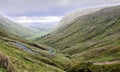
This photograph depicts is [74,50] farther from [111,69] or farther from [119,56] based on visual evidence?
[111,69]

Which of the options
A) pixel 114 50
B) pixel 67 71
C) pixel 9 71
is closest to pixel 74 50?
pixel 114 50

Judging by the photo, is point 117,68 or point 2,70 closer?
point 2,70

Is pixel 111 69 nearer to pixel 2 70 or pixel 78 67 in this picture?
pixel 78 67

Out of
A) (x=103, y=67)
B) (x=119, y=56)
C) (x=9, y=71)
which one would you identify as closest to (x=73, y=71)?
(x=103, y=67)

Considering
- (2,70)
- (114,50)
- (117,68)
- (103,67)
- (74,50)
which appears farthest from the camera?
(74,50)

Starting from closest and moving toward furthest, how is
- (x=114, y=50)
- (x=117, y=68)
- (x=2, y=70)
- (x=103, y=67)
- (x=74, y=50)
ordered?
(x=2, y=70) < (x=117, y=68) < (x=103, y=67) < (x=114, y=50) < (x=74, y=50)

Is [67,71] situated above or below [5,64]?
below

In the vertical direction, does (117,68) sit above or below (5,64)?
below

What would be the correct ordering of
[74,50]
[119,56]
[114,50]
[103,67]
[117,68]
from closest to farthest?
[117,68]
[103,67]
[119,56]
[114,50]
[74,50]

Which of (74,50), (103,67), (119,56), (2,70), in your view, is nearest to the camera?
Result: (2,70)
